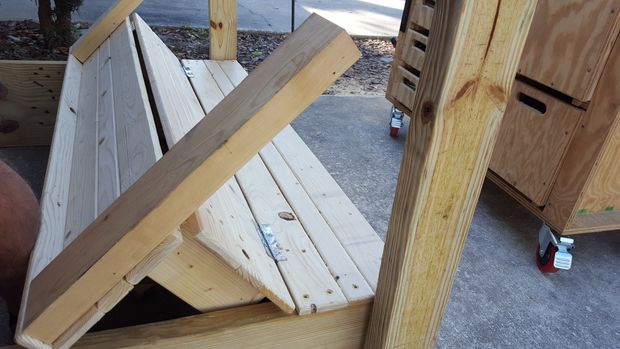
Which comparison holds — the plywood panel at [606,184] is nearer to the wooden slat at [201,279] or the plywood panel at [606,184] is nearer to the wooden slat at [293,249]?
the wooden slat at [293,249]

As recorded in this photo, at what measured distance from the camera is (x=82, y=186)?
121cm

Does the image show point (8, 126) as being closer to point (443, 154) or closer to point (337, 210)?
point (337, 210)

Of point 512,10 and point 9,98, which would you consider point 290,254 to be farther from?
point 9,98

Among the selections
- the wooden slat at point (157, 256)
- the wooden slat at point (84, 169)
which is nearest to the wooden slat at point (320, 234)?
the wooden slat at point (157, 256)

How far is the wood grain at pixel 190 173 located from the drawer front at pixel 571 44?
4.34 feet

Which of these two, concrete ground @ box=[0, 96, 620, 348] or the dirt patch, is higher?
the dirt patch

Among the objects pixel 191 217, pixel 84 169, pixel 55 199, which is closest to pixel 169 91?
pixel 84 169

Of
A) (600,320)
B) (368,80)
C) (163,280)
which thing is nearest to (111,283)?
(163,280)

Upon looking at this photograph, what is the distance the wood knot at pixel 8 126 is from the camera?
2391mm

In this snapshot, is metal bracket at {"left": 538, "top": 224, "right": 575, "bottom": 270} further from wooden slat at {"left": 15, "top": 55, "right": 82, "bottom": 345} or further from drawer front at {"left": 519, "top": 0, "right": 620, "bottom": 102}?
wooden slat at {"left": 15, "top": 55, "right": 82, "bottom": 345}

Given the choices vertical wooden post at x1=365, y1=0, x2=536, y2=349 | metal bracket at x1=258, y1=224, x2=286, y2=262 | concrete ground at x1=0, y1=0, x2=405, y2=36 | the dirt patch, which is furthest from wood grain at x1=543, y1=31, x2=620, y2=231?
concrete ground at x1=0, y1=0, x2=405, y2=36

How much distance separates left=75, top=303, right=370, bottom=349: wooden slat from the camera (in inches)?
37.4

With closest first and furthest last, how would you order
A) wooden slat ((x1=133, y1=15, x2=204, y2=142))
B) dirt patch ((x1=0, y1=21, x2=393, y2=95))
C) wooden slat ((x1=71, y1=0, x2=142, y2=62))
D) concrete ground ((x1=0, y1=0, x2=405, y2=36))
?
wooden slat ((x1=133, y1=15, x2=204, y2=142)) < wooden slat ((x1=71, y1=0, x2=142, y2=62)) < dirt patch ((x1=0, y1=21, x2=393, y2=95)) < concrete ground ((x1=0, y1=0, x2=405, y2=36))

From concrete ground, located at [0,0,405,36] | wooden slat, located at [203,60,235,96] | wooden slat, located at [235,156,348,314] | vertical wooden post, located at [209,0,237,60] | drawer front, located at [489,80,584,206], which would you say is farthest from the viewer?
concrete ground, located at [0,0,405,36]
